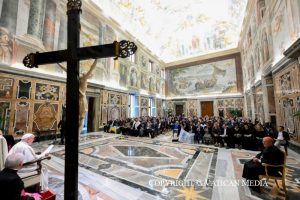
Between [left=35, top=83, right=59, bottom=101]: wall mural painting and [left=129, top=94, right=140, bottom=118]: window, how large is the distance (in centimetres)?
794

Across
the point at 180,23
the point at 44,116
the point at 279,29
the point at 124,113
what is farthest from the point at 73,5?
the point at 180,23

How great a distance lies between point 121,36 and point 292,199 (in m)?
16.0

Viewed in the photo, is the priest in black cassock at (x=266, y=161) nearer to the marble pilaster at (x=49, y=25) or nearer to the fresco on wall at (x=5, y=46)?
the fresco on wall at (x=5, y=46)

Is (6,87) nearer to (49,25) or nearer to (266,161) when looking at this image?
(49,25)

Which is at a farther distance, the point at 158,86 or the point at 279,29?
the point at 158,86

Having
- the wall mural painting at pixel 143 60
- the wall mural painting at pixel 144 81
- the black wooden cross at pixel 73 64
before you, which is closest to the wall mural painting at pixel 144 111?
the wall mural painting at pixel 144 81

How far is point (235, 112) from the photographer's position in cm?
1809

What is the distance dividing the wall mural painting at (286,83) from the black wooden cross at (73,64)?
7379 millimetres

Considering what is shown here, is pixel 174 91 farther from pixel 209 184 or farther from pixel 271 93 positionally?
pixel 209 184

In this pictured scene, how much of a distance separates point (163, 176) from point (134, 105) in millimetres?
13137

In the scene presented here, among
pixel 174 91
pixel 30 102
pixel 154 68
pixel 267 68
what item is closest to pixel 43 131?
pixel 30 102

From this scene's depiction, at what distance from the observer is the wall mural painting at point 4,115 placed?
6.84 m

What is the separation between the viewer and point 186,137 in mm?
8523

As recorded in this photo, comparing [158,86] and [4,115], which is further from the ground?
[158,86]
